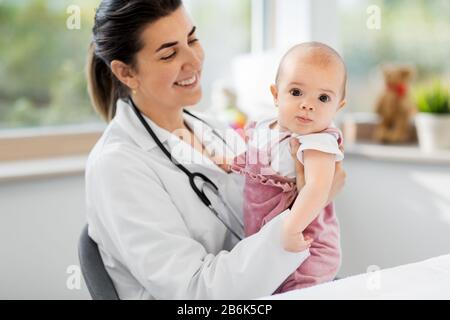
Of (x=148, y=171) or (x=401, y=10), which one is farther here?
(x=401, y=10)

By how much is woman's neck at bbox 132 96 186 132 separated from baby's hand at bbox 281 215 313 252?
44 centimetres

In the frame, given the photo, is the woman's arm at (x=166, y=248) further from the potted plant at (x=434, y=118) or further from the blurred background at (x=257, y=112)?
the potted plant at (x=434, y=118)

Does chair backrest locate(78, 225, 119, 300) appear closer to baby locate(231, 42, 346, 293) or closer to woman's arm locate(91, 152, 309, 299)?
woman's arm locate(91, 152, 309, 299)

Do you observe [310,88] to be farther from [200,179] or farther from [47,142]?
[47,142]

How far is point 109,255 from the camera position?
1351mm

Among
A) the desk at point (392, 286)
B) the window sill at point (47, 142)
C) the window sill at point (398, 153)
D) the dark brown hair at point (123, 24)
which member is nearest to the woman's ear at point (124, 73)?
the dark brown hair at point (123, 24)

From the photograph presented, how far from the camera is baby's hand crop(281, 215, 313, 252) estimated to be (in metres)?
1.15

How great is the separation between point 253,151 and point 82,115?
130 centimetres

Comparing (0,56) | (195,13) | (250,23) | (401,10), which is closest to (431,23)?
(401,10)

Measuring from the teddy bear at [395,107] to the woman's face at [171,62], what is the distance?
1.31m

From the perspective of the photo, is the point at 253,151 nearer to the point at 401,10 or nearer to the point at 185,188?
the point at 185,188

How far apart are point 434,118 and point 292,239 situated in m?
1.43

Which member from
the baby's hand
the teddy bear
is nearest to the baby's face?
the baby's hand

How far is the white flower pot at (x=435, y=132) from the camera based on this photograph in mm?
2398
